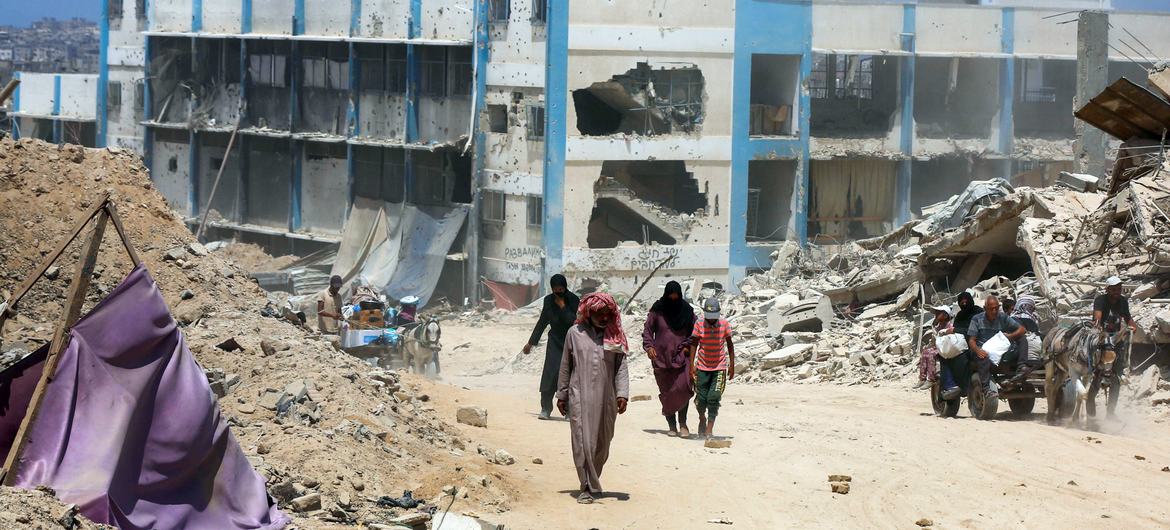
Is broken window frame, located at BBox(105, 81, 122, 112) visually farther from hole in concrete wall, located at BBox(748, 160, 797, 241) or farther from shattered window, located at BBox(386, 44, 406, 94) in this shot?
hole in concrete wall, located at BBox(748, 160, 797, 241)

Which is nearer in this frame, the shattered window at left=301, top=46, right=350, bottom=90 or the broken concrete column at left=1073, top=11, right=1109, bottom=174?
the broken concrete column at left=1073, top=11, right=1109, bottom=174

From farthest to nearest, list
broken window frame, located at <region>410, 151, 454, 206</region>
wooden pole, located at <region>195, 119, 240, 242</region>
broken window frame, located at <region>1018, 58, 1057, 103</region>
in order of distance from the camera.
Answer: broken window frame, located at <region>1018, 58, 1057, 103</region>, wooden pole, located at <region>195, 119, 240, 242</region>, broken window frame, located at <region>410, 151, 454, 206</region>

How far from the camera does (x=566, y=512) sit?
947 centimetres

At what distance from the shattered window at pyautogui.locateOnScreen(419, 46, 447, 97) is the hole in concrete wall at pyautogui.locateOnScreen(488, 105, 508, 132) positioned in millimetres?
1970

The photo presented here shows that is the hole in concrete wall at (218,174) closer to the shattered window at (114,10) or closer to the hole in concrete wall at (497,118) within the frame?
the shattered window at (114,10)

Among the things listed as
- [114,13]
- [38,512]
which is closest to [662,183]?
[114,13]

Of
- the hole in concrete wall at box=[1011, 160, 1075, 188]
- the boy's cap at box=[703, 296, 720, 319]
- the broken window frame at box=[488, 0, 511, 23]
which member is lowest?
the boy's cap at box=[703, 296, 720, 319]

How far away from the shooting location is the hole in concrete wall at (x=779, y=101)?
33.9 metres

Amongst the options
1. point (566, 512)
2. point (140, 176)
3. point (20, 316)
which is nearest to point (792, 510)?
point (566, 512)

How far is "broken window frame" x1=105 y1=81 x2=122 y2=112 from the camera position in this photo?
1766 inches

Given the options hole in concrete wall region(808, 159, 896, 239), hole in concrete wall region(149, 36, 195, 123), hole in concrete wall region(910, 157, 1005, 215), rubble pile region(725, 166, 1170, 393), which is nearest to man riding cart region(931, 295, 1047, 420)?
rubble pile region(725, 166, 1170, 393)

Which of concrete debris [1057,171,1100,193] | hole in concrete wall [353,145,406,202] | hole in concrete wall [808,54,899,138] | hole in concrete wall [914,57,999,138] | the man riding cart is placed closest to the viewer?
the man riding cart

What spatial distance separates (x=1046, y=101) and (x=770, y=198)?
9.22 meters

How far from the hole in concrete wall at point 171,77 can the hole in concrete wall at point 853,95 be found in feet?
58.3
